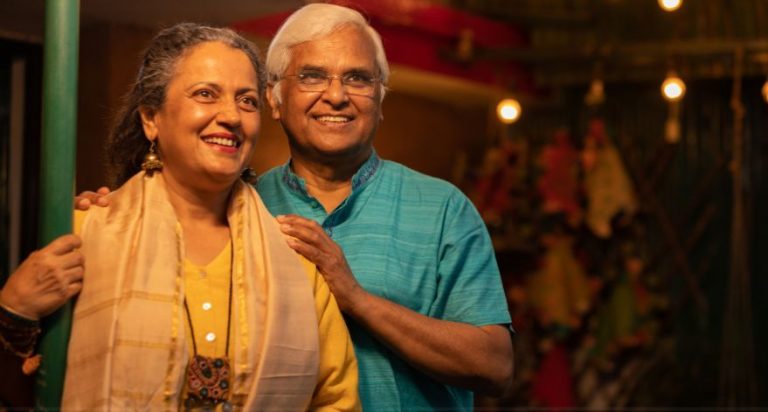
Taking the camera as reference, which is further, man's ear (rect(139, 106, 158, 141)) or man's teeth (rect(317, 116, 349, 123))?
man's teeth (rect(317, 116, 349, 123))

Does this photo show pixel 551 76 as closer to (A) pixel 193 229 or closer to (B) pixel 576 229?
(B) pixel 576 229

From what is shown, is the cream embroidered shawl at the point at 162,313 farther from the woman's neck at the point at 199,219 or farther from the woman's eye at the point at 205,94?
the woman's eye at the point at 205,94

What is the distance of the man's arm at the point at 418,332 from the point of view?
223cm

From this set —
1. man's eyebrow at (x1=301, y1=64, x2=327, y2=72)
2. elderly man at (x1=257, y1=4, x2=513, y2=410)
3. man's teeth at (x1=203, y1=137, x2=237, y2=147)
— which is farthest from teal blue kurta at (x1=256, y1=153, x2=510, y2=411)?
man's teeth at (x1=203, y1=137, x2=237, y2=147)

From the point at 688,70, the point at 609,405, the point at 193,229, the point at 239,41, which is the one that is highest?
the point at 688,70

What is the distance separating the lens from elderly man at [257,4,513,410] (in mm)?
2391

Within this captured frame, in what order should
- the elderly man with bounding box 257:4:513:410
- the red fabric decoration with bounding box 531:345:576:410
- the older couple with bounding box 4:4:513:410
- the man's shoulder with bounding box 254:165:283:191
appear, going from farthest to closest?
1. the red fabric decoration with bounding box 531:345:576:410
2. the man's shoulder with bounding box 254:165:283:191
3. the elderly man with bounding box 257:4:513:410
4. the older couple with bounding box 4:4:513:410

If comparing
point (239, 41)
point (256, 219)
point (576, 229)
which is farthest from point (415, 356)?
point (576, 229)

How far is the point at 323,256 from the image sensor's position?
2230mm

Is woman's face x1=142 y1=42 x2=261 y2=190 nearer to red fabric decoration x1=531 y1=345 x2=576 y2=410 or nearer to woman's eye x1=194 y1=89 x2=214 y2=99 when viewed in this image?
woman's eye x1=194 y1=89 x2=214 y2=99

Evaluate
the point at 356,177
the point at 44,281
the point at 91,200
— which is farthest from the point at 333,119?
A: the point at 44,281

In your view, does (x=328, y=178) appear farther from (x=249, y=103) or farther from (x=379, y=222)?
(x=249, y=103)

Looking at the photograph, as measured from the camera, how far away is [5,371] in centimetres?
197

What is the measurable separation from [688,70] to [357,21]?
491 cm
